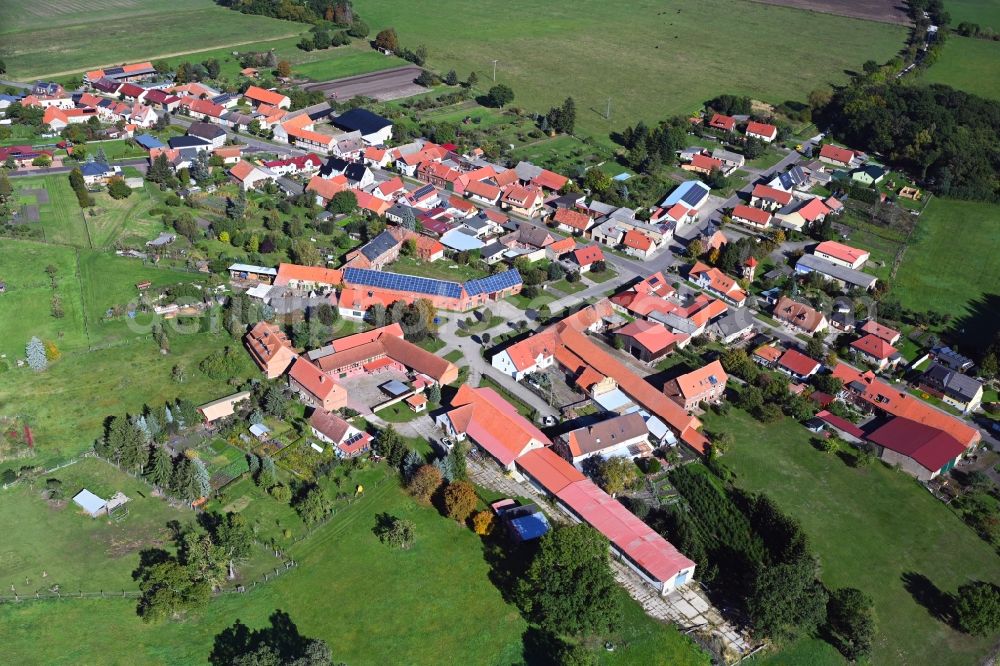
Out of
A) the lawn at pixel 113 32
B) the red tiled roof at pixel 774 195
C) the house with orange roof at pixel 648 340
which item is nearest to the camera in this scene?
the house with orange roof at pixel 648 340

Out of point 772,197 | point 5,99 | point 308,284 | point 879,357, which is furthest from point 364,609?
point 5,99

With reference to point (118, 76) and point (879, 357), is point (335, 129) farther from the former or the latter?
point (879, 357)

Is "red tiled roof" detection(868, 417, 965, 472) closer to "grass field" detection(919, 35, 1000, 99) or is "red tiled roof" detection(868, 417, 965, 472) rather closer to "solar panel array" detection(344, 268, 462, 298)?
"solar panel array" detection(344, 268, 462, 298)

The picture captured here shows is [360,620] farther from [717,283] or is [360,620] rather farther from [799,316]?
[717,283]

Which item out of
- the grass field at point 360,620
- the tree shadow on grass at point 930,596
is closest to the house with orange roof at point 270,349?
the grass field at point 360,620

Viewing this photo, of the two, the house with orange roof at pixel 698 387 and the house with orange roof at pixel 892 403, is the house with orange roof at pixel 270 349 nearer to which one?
the house with orange roof at pixel 698 387

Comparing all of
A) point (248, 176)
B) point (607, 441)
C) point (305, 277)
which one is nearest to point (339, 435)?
point (607, 441)
